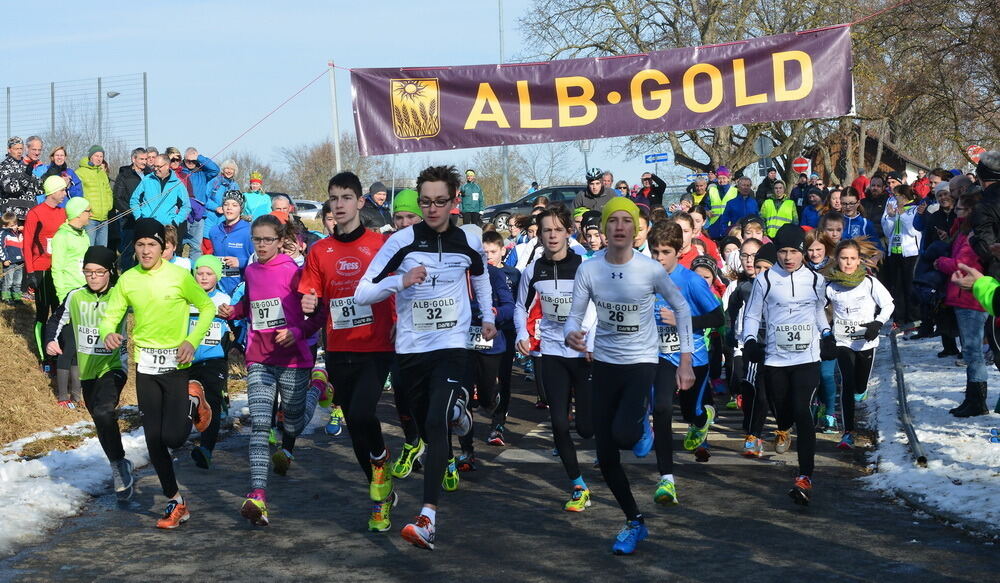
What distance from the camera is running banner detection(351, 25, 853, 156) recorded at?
47.1ft

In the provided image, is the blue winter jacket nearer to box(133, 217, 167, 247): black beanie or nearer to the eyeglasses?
box(133, 217, 167, 247): black beanie

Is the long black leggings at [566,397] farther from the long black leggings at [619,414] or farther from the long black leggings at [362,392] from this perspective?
the long black leggings at [362,392]

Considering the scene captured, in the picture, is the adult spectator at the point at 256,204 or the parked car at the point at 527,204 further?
the parked car at the point at 527,204

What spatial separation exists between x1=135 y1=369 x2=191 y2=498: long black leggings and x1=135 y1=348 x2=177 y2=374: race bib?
0.04 meters

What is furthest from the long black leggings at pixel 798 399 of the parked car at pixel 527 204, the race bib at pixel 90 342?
the parked car at pixel 527 204

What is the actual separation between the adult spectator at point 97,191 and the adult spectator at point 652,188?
8.63 meters

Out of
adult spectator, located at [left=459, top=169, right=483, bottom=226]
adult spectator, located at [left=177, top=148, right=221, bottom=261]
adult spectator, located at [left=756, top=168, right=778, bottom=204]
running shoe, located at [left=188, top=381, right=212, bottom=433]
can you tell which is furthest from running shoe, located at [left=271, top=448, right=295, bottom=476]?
adult spectator, located at [left=459, top=169, right=483, bottom=226]

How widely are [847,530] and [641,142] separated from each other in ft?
128

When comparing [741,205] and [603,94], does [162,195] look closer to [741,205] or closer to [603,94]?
[603,94]

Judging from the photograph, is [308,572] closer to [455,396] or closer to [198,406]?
[455,396]

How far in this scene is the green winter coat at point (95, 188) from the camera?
15.9 meters

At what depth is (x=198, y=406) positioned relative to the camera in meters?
7.95

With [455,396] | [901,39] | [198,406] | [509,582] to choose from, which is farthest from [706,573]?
[901,39]

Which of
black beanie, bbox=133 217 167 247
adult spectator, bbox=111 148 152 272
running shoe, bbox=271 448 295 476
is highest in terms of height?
adult spectator, bbox=111 148 152 272
